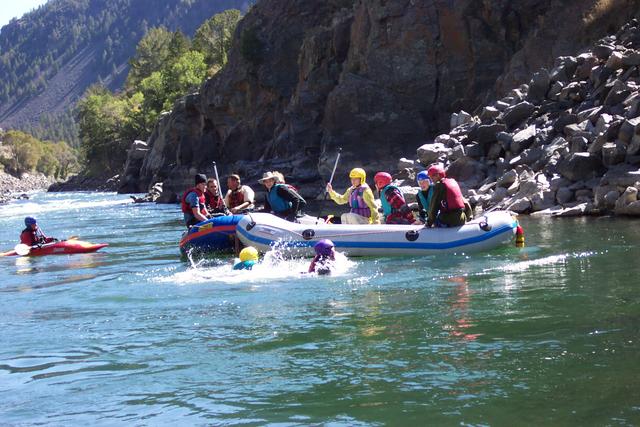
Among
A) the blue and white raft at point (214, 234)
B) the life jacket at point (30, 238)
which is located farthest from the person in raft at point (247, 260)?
the life jacket at point (30, 238)

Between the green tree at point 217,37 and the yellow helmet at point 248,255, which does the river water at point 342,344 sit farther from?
the green tree at point 217,37

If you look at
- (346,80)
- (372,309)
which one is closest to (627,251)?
(372,309)

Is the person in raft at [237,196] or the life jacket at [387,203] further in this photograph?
the person in raft at [237,196]

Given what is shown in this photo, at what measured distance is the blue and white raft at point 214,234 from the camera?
14.9 m

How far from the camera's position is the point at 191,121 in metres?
56.5

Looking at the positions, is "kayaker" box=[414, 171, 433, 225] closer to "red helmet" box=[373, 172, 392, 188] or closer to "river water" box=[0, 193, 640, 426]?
"red helmet" box=[373, 172, 392, 188]

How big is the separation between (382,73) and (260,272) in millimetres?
25928

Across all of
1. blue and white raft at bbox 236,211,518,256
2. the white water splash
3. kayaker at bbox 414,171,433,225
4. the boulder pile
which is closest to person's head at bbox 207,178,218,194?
blue and white raft at bbox 236,211,518,256

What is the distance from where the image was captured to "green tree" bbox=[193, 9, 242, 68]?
7288 cm

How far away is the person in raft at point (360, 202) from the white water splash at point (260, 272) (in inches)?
55.4

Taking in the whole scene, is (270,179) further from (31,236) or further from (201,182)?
(31,236)

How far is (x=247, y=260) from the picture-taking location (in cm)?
1255

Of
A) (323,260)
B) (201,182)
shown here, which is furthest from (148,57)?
(323,260)

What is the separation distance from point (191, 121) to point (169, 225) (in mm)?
31750
